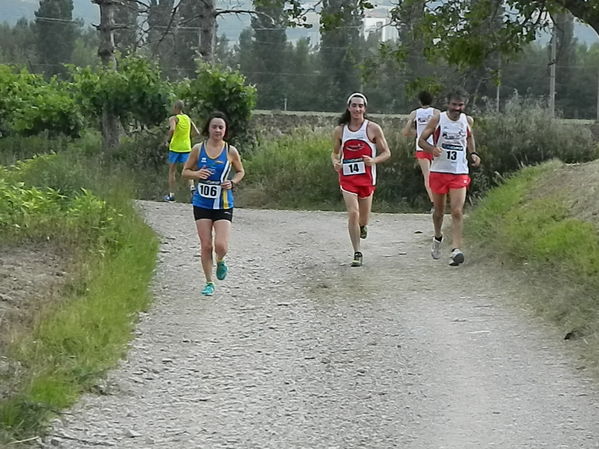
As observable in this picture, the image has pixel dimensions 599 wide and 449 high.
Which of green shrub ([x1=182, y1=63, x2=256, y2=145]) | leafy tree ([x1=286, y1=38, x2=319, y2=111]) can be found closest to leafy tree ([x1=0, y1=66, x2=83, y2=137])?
green shrub ([x1=182, y1=63, x2=256, y2=145])

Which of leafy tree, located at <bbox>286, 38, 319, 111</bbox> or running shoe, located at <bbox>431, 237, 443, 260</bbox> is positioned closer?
running shoe, located at <bbox>431, 237, 443, 260</bbox>

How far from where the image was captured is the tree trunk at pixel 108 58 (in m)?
26.9

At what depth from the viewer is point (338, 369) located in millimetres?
7953

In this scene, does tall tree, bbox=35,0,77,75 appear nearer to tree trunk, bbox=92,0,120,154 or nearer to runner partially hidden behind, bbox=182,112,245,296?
tree trunk, bbox=92,0,120,154

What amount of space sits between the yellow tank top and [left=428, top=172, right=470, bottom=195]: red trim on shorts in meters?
8.70

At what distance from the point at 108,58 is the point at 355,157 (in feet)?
56.4

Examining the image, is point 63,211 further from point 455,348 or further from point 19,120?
point 19,120

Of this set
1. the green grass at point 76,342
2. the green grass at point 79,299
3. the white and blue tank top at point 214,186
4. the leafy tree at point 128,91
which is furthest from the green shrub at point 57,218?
the leafy tree at point 128,91

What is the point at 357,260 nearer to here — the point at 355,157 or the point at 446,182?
the point at 355,157

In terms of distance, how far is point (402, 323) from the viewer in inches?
368

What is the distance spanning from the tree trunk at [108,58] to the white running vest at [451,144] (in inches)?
633

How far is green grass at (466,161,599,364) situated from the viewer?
30.3 feet

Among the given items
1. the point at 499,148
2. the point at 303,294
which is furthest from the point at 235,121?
the point at 303,294

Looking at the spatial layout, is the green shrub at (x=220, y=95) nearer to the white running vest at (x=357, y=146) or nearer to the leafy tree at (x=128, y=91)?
the leafy tree at (x=128, y=91)
